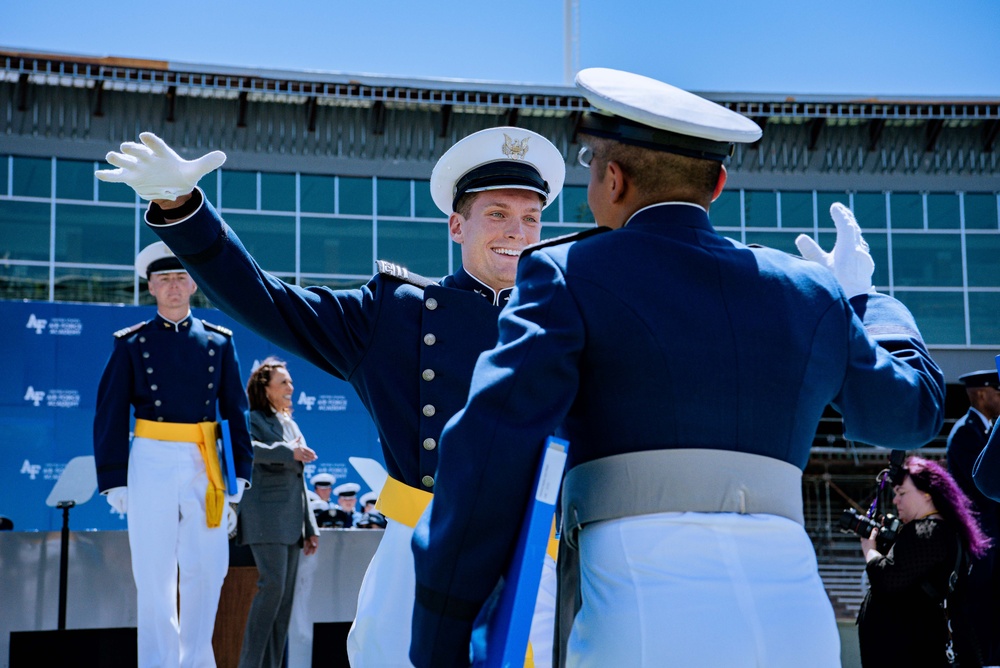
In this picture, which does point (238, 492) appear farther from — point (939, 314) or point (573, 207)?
point (939, 314)

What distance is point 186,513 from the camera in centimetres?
636

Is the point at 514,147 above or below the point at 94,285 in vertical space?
Result: below

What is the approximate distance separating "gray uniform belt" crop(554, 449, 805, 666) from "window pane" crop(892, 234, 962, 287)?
77.0 feet

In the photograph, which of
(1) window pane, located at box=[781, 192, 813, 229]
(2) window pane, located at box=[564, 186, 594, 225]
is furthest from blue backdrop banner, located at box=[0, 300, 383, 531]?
(1) window pane, located at box=[781, 192, 813, 229]

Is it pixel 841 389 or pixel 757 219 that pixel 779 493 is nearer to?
pixel 841 389

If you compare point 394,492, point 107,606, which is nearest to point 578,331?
point 394,492

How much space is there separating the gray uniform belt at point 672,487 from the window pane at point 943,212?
936 inches

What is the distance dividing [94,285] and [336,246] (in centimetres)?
451

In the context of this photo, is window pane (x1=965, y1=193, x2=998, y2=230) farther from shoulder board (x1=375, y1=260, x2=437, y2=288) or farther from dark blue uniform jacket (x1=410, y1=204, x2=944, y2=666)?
dark blue uniform jacket (x1=410, y1=204, x2=944, y2=666)

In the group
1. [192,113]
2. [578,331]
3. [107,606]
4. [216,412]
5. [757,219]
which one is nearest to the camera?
[578,331]

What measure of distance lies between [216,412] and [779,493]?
510 centimetres

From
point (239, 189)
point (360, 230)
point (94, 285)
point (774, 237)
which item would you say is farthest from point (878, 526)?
point (774, 237)

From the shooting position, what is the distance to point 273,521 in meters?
7.17

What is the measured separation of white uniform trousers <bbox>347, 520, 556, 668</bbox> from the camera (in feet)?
9.60
